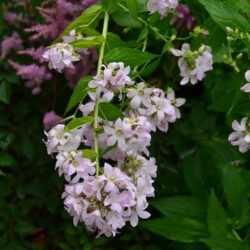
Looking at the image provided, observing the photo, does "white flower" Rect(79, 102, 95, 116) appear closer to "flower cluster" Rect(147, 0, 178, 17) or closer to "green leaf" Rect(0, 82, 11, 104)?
"flower cluster" Rect(147, 0, 178, 17)

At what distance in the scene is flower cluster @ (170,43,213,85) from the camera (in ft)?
3.33

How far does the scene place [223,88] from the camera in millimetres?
1257

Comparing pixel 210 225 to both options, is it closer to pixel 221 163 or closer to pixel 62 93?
pixel 221 163

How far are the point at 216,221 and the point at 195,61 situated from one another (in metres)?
0.38

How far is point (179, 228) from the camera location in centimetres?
129

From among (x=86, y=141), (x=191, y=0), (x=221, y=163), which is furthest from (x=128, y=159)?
(x=221, y=163)

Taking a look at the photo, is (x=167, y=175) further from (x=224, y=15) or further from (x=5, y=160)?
(x=224, y=15)

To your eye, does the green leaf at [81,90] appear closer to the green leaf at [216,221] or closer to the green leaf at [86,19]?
the green leaf at [86,19]

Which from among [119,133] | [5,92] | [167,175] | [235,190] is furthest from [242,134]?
[5,92]

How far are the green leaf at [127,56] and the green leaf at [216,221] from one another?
16.3 inches

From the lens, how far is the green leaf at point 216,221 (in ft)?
4.04

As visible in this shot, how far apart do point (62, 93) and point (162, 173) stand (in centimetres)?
33

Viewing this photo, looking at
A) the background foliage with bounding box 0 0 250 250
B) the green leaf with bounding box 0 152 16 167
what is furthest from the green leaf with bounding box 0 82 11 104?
the green leaf with bounding box 0 152 16 167

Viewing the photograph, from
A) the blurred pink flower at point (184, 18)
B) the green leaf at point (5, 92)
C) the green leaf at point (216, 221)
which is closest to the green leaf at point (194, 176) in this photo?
the green leaf at point (216, 221)
